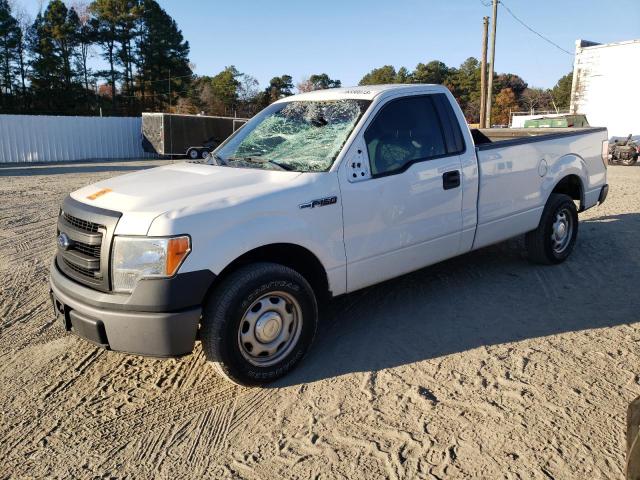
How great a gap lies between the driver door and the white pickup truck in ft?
0.04

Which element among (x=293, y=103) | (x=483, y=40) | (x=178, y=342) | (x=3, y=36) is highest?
(x=3, y=36)

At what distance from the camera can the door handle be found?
4.39 metres

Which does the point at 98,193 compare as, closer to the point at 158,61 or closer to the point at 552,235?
the point at 552,235

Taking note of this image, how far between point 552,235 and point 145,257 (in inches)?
180

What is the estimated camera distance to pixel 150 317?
3.03 meters

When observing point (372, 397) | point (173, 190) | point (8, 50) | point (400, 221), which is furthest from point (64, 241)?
point (8, 50)

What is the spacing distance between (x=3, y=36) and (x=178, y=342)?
171ft

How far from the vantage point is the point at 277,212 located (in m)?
3.41

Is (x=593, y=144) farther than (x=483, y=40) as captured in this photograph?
No

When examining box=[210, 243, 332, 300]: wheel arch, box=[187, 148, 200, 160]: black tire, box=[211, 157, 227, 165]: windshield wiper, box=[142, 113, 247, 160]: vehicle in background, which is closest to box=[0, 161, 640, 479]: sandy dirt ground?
box=[210, 243, 332, 300]: wheel arch

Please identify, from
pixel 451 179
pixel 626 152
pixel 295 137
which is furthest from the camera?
pixel 626 152

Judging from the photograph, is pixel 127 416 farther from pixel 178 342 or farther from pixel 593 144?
pixel 593 144

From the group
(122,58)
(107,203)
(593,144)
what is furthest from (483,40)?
(122,58)

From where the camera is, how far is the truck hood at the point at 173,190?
3.13m
